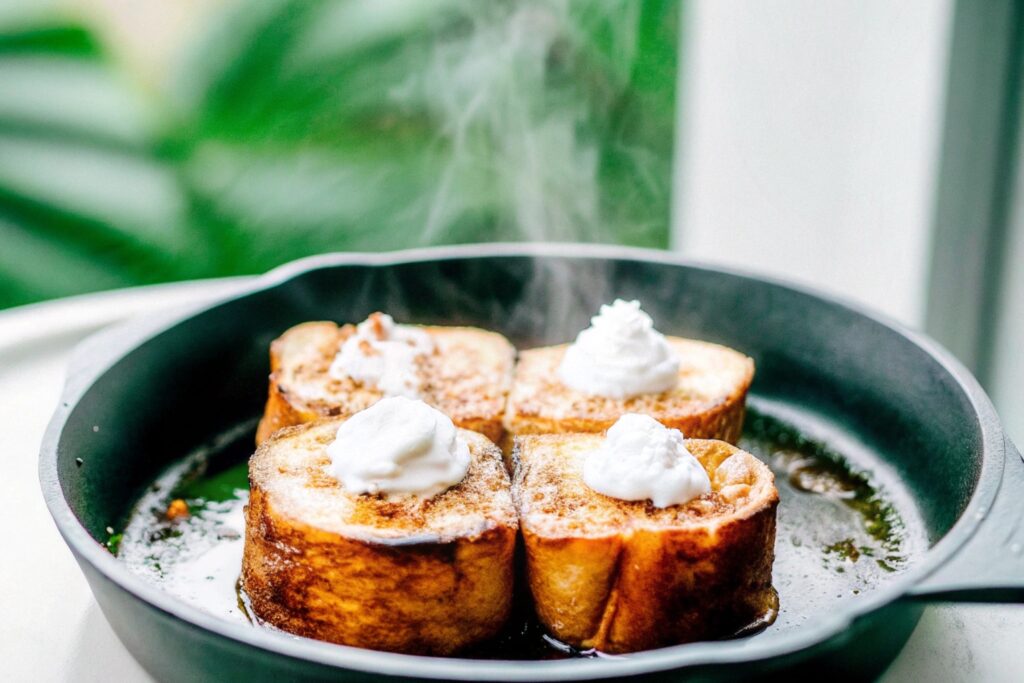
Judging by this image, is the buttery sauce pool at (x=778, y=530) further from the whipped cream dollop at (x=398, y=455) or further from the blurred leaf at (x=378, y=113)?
the blurred leaf at (x=378, y=113)

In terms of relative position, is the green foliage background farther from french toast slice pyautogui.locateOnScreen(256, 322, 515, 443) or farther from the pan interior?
french toast slice pyautogui.locateOnScreen(256, 322, 515, 443)

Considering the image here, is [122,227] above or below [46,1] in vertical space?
below

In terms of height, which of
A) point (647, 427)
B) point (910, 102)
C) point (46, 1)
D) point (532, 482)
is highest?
point (46, 1)

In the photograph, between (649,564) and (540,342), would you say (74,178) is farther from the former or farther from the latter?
(649,564)

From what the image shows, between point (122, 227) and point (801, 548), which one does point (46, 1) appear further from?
point (801, 548)

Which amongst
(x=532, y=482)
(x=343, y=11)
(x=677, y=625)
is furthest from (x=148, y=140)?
(x=677, y=625)

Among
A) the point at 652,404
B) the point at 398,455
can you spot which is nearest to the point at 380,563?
the point at 398,455

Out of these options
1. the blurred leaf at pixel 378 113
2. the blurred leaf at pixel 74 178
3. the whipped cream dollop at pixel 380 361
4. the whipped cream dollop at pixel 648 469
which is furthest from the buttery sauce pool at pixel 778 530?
the blurred leaf at pixel 74 178
